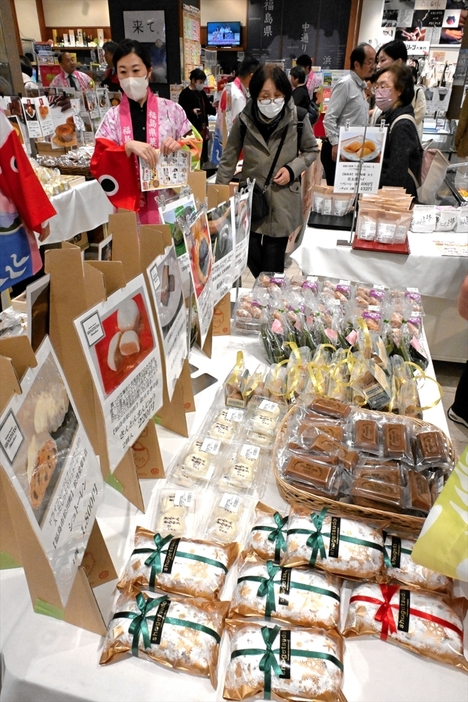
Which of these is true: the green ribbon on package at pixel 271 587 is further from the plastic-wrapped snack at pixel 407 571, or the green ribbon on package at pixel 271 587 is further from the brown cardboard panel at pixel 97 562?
the brown cardboard panel at pixel 97 562

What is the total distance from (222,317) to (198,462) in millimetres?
763

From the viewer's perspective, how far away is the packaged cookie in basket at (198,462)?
1164 mm

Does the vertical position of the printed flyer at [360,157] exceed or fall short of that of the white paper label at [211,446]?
it exceeds it

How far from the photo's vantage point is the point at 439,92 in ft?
23.4

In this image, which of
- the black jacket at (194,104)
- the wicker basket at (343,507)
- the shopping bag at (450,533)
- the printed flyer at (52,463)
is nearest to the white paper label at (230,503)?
the wicker basket at (343,507)

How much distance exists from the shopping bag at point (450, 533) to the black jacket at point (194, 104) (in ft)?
22.4

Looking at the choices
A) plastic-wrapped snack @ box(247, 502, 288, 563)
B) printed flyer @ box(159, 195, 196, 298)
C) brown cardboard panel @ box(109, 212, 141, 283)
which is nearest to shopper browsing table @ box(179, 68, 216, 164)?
printed flyer @ box(159, 195, 196, 298)

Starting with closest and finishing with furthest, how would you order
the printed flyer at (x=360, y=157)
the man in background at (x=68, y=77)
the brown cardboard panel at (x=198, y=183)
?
the brown cardboard panel at (x=198, y=183) < the printed flyer at (x=360, y=157) < the man in background at (x=68, y=77)

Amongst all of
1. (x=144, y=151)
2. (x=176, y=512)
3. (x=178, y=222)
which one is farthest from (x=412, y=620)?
(x=144, y=151)

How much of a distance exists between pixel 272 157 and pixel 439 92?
5.70 metres

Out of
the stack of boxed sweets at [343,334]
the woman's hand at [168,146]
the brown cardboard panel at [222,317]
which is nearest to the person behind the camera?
the stack of boxed sweets at [343,334]

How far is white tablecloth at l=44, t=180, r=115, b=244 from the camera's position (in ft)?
12.0

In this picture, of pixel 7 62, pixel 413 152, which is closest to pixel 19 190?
pixel 413 152

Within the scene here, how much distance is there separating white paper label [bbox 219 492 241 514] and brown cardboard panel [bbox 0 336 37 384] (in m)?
0.58
